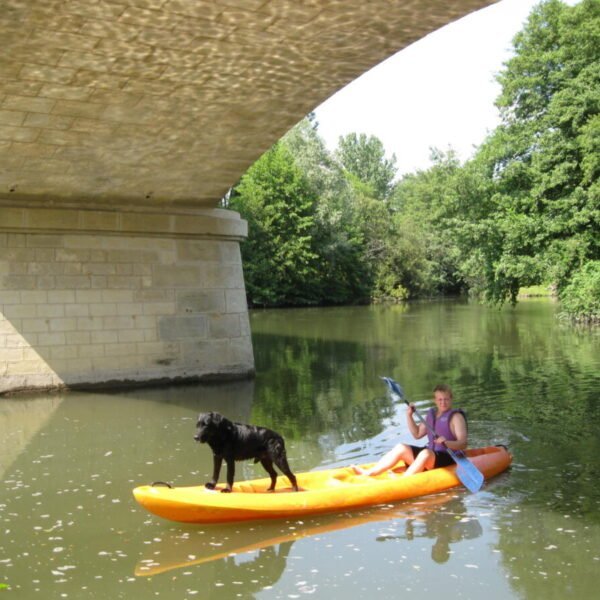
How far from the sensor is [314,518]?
5.50 metres

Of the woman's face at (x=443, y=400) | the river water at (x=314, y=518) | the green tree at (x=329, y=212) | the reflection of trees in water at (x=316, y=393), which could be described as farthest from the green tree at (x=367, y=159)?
the woman's face at (x=443, y=400)

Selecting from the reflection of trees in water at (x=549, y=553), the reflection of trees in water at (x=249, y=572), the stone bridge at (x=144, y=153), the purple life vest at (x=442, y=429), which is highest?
the stone bridge at (x=144, y=153)

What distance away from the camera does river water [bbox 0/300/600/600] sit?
445 centimetres

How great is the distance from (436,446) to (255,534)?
177cm

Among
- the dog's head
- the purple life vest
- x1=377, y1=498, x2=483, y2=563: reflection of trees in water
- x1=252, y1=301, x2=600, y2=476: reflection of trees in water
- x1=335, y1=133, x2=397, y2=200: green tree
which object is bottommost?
x1=252, y1=301, x2=600, y2=476: reflection of trees in water

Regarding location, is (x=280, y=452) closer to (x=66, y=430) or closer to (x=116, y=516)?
(x=116, y=516)

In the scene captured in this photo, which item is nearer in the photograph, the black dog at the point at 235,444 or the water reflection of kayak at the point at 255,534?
the water reflection of kayak at the point at 255,534

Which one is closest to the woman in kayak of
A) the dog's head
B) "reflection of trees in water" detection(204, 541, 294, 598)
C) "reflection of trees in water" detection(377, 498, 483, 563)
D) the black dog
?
"reflection of trees in water" detection(377, 498, 483, 563)

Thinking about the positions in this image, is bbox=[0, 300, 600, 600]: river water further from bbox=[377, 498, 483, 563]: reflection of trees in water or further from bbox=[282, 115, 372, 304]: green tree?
bbox=[282, 115, 372, 304]: green tree

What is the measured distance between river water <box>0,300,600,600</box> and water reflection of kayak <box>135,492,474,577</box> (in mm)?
16

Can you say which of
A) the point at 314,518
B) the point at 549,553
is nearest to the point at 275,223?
the point at 314,518

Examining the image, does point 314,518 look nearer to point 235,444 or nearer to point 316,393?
point 235,444

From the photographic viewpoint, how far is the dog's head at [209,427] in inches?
207

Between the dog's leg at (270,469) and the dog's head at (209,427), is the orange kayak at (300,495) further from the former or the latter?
the dog's head at (209,427)
